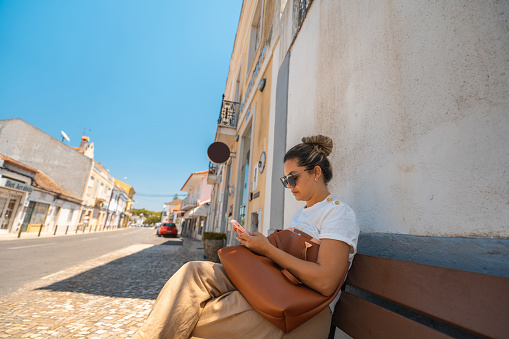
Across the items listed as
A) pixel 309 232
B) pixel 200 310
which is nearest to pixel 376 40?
pixel 309 232

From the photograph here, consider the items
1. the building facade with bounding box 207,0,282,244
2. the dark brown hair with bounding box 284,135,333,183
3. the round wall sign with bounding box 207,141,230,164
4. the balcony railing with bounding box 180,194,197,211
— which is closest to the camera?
the dark brown hair with bounding box 284,135,333,183

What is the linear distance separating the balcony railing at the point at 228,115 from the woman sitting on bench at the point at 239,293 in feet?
28.3

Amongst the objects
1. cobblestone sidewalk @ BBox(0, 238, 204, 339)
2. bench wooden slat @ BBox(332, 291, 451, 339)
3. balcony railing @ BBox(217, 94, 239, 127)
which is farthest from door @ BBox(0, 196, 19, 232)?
bench wooden slat @ BBox(332, 291, 451, 339)

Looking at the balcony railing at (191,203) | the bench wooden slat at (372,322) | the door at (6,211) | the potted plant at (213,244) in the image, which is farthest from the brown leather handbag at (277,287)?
the balcony railing at (191,203)

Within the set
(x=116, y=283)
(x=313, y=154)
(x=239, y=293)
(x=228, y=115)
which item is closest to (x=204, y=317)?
(x=239, y=293)

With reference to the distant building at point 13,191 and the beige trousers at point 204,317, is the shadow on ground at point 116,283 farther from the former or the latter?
the distant building at point 13,191

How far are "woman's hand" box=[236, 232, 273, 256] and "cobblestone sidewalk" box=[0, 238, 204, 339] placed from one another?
78.1 inches

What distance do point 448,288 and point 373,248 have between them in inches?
25.9

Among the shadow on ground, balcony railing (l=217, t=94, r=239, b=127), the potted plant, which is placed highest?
balcony railing (l=217, t=94, r=239, b=127)

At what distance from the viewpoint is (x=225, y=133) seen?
9367 mm

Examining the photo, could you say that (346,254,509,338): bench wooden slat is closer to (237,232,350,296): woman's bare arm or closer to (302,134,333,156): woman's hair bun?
(237,232,350,296): woman's bare arm

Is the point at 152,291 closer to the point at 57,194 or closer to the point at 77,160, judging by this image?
the point at 57,194

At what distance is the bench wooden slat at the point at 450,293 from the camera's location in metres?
0.69

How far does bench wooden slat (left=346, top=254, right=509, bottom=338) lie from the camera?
69 cm
